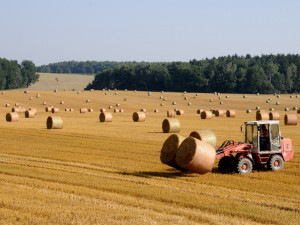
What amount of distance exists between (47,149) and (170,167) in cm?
923

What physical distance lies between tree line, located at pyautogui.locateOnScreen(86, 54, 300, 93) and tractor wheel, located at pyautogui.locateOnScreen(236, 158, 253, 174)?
115 metres

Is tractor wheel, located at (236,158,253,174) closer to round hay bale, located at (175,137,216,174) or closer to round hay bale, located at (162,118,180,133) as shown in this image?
round hay bale, located at (175,137,216,174)

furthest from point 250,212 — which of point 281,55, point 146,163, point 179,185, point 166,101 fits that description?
point 281,55

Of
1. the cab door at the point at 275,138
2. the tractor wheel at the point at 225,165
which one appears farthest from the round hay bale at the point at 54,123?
the cab door at the point at 275,138

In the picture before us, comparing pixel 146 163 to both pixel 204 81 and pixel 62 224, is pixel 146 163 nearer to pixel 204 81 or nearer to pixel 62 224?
pixel 62 224

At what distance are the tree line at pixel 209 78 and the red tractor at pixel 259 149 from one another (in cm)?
11337

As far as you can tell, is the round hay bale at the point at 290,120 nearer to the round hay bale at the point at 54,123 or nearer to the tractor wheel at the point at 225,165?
the round hay bale at the point at 54,123

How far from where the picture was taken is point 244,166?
2117cm

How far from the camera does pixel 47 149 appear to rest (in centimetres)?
2959

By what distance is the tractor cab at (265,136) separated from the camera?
71.6 feet

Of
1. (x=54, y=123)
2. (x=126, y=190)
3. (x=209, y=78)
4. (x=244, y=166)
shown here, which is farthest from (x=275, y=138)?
(x=209, y=78)

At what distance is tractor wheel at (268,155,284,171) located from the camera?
71.4ft

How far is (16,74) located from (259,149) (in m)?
145

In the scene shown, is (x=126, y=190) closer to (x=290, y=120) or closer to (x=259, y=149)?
(x=259, y=149)
